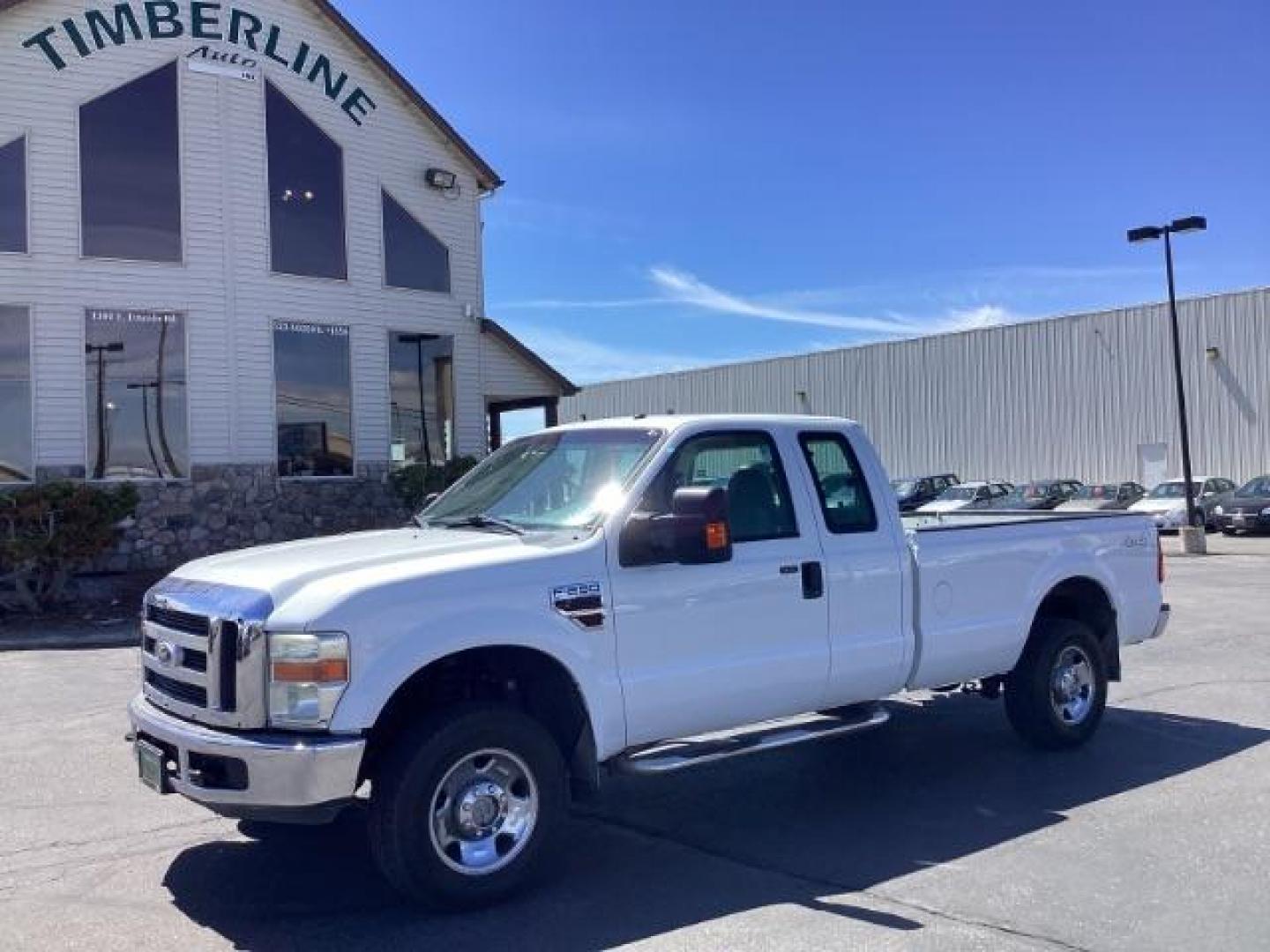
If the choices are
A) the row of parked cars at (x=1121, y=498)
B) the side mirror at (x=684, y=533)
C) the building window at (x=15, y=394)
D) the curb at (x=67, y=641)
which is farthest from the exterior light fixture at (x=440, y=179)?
the side mirror at (x=684, y=533)

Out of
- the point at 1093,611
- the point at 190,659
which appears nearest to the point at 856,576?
the point at 1093,611

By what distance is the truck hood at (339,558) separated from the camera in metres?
4.92

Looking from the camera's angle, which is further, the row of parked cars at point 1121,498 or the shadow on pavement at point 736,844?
the row of parked cars at point 1121,498

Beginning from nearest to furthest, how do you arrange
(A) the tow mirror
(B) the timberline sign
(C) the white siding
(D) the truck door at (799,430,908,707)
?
1. (A) the tow mirror
2. (D) the truck door at (799,430,908,707)
3. (C) the white siding
4. (B) the timberline sign

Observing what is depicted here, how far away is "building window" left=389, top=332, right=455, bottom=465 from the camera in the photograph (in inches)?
778

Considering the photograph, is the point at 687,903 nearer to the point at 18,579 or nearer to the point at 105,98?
the point at 18,579

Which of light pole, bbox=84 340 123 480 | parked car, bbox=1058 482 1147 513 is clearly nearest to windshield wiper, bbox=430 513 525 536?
light pole, bbox=84 340 123 480

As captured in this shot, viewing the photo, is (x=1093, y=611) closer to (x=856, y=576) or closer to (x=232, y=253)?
(x=856, y=576)

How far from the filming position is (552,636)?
5113 mm

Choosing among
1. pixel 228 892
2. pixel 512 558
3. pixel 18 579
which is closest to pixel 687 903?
pixel 512 558

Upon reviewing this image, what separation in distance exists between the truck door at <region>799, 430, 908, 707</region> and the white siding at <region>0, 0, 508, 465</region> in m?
13.3

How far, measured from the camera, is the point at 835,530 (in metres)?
6.26

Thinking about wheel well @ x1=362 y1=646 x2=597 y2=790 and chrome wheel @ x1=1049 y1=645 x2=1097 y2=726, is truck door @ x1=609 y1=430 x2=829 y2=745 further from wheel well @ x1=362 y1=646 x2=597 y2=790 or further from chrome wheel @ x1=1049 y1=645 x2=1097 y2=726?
chrome wheel @ x1=1049 y1=645 x2=1097 y2=726

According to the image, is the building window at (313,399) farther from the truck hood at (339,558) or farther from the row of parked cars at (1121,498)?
the row of parked cars at (1121,498)
